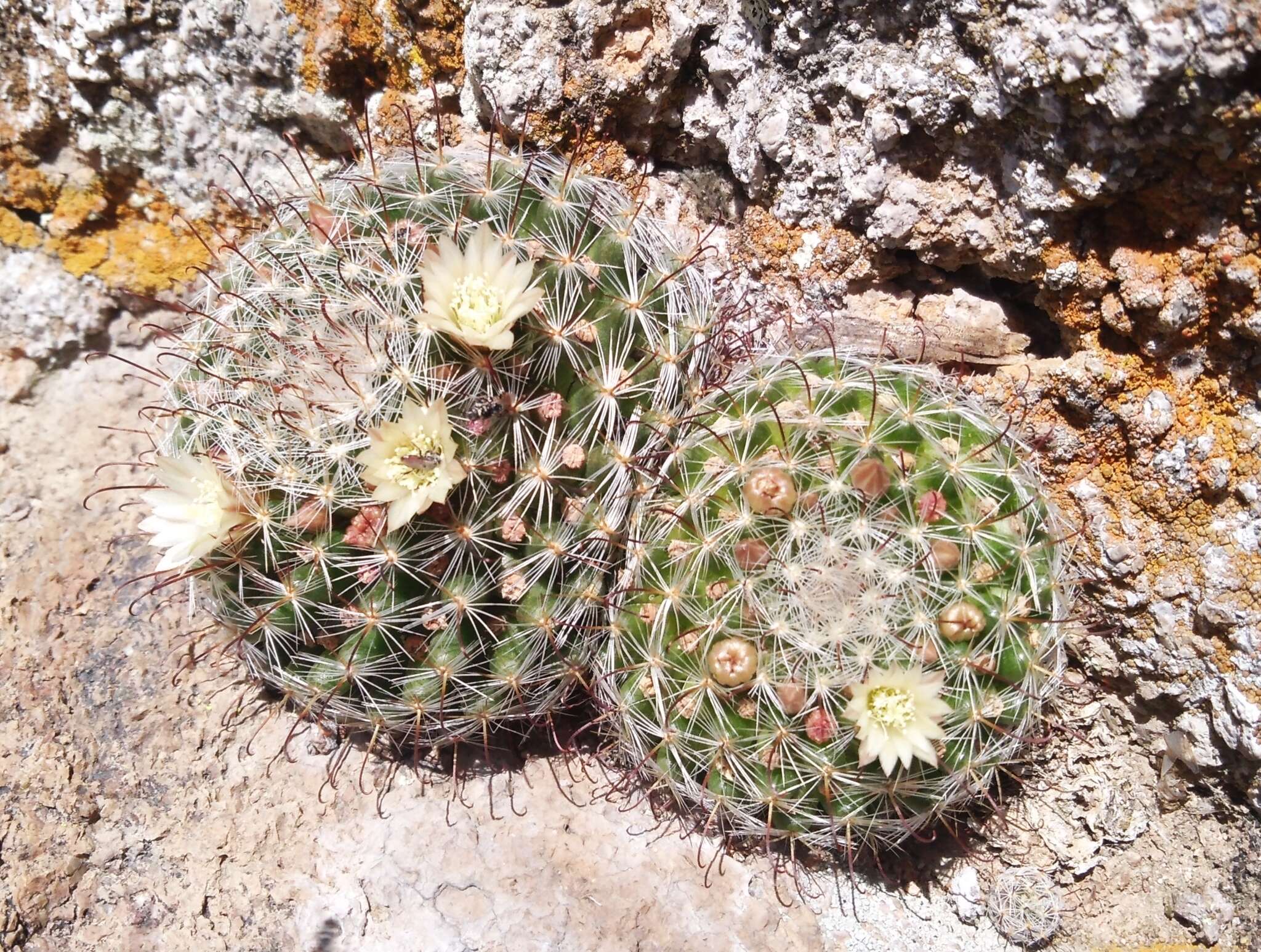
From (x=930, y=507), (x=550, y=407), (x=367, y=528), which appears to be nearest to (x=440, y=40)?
(x=550, y=407)

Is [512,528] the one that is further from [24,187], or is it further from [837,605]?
[24,187]

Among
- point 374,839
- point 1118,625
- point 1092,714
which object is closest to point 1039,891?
point 1092,714

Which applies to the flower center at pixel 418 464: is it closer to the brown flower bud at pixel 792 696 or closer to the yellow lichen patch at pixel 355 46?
the brown flower bud at pixel 792 696

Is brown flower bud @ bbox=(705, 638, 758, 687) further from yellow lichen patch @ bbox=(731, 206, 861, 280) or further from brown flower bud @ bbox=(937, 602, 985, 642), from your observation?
yellow lichen patch @ bbox=(731, 206, 861, 280)

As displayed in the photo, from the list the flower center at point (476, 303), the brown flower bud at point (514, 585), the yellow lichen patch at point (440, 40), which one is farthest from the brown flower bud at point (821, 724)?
the yellow lichen patch at point (440, 40)

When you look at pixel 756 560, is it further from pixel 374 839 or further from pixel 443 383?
pixel 374 839

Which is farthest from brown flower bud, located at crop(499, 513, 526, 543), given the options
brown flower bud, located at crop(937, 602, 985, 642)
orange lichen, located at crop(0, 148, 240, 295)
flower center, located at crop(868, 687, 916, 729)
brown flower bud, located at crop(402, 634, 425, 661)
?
orange lichen, located at crop(0, 148, 240, 295)
